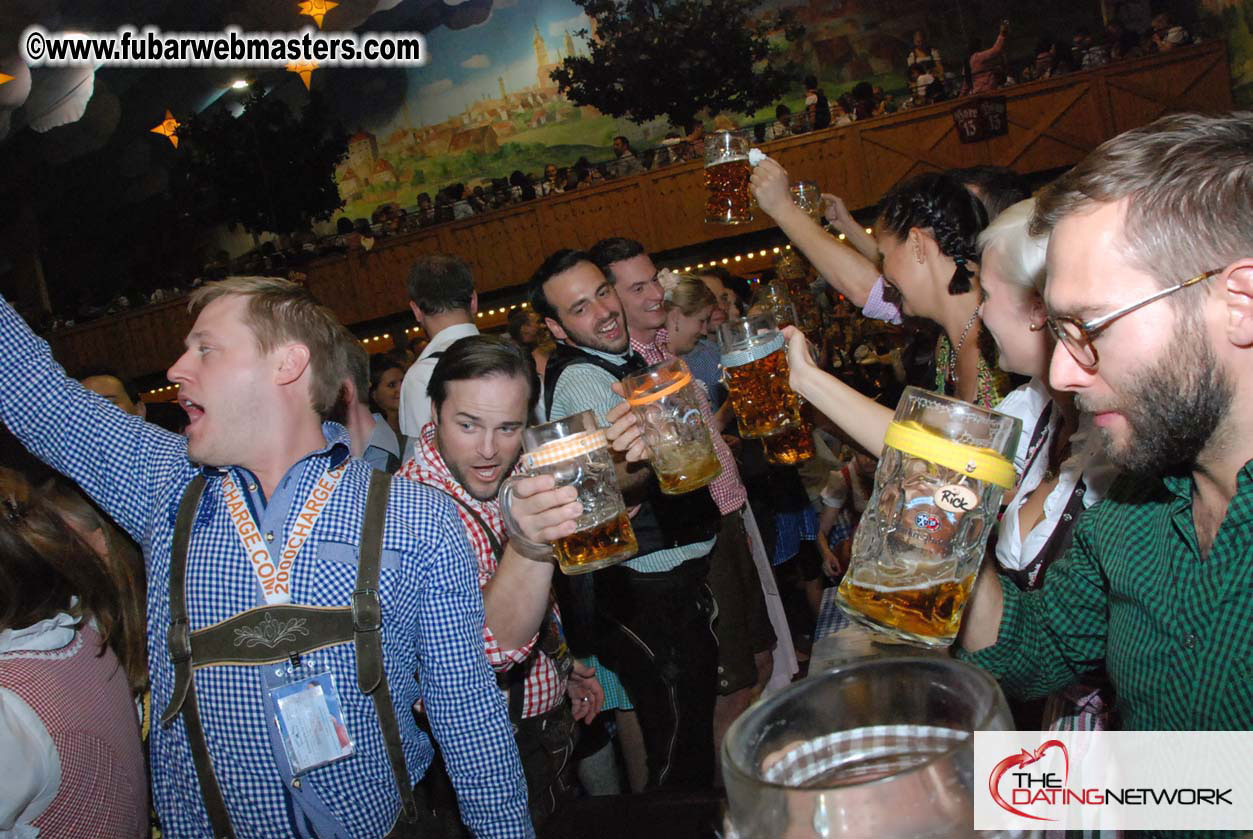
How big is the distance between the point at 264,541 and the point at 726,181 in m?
1.85

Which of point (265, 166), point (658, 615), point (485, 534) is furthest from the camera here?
point (265, 166)

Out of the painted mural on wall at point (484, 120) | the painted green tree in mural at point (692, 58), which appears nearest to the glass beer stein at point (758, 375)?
the painted green tree in mural at point (692, 58)

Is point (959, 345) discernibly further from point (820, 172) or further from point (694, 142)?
point (694, 142)

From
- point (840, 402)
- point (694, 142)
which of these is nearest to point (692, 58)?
point (694, 142)

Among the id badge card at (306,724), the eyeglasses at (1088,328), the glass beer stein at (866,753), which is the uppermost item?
the eyeglasses at (1088,328)

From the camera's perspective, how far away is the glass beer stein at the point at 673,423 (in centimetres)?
162

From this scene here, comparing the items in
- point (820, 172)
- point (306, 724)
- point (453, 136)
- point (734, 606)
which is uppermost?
point (453, 136)

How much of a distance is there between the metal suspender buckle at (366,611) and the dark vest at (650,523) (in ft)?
3.79

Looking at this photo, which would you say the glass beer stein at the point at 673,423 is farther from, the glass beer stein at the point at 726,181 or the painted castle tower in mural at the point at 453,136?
the painted castle tower in mural at the point at 453,136

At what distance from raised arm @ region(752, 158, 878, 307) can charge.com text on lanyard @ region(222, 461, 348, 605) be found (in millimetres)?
1493

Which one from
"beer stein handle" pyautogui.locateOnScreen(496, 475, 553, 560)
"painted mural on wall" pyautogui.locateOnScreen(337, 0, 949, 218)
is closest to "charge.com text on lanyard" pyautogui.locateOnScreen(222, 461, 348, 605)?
"beer stein handle" pyautogui.locateOnScreen(496, 475, 553, 560)

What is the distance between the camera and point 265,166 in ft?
49.6

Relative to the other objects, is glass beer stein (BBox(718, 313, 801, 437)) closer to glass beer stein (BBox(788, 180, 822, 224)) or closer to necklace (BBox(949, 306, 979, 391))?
necklace (BBox(949, 306, 979, 391))

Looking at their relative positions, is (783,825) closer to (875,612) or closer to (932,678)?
(932,678)
